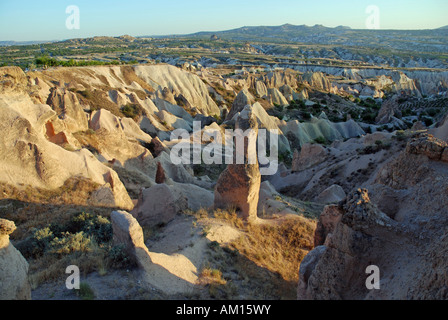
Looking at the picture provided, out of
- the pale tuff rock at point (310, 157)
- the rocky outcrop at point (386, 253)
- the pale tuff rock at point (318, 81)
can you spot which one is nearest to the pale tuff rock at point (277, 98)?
the pale tuff rock at point (318, 81)

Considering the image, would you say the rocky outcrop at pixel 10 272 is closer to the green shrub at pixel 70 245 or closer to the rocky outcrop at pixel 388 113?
the green shrub at pixel 70 245

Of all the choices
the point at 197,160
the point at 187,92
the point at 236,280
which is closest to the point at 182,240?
the point at 236,280

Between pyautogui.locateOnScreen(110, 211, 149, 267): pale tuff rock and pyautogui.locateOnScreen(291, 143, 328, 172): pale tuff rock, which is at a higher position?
pyautogui.locateOnScreen(110, 211, 149, 267): pale tuff rock

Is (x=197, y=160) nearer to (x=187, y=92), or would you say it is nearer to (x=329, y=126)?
(x=329, y=126)

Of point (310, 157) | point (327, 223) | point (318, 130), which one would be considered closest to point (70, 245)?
point (327, 223)

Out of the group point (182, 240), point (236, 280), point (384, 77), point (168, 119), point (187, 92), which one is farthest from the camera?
point (384, 77)

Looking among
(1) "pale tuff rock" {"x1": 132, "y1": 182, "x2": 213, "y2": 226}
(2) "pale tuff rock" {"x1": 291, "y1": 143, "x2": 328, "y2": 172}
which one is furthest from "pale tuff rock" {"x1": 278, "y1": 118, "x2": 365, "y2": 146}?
(1) "pale tuff rock" {"x1": 132, "y1": 182, "x2": 213, "y2": 226}

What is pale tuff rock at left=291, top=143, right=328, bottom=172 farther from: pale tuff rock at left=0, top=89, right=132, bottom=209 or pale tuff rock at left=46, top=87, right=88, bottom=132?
pale tuff rock at left=0, top=89, right=132, bottom=209
